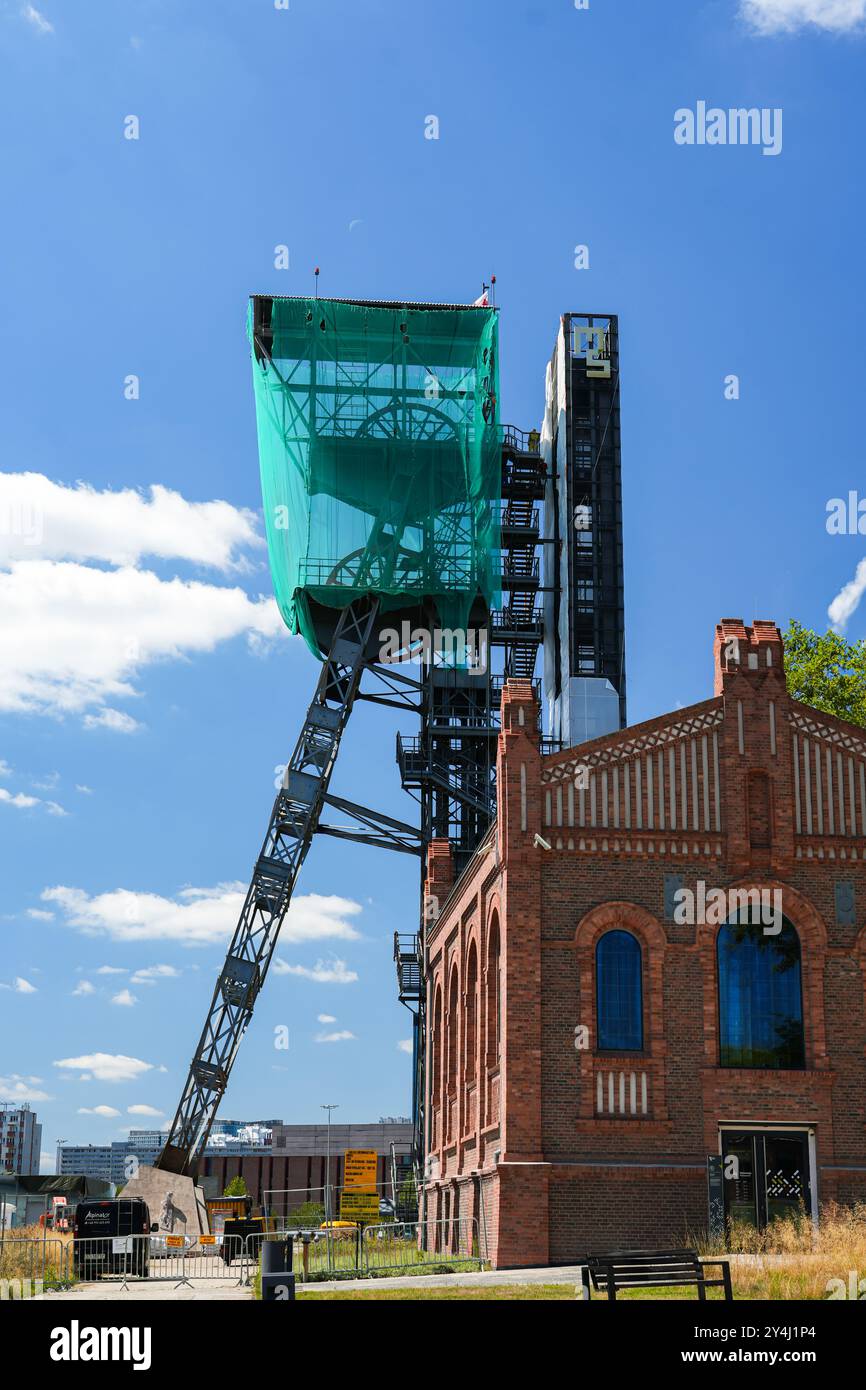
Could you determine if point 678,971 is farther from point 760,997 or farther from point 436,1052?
point 436,1052

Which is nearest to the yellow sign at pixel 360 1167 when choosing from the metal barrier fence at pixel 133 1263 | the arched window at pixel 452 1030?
the arched window at pixel 452 1030

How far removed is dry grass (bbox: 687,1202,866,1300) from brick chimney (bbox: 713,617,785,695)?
1031 centimetres

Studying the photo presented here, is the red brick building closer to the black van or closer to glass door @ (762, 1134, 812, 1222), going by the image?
glass door @ (762, 1134, 812, 1222)

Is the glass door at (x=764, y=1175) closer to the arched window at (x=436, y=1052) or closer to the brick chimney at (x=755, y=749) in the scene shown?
the brick chimney at (x=755, y=749)

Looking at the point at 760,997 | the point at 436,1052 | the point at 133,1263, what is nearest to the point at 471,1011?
the point at 436,1052

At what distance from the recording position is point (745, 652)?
3241 centimetres

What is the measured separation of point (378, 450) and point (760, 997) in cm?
2917

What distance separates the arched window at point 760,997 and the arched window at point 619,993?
1.63 m

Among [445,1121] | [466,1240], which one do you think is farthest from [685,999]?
[445,1121]

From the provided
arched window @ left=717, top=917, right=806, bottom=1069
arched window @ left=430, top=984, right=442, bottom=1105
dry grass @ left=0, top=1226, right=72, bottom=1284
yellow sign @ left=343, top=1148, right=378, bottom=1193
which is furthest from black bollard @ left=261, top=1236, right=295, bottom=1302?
yellow sign @ left=343, top=1148, right=378, bottom=1193

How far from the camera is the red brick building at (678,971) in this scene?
29.6m

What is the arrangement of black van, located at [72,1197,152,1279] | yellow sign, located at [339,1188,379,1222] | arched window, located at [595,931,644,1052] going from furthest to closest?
1. yellow sign, located at [339,1188,379,1222]
2. black van, located at [72,1197,152,1279]
3. arched window, located at [595,931,644,1052]

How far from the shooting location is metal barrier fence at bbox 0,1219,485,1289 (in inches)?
1156
